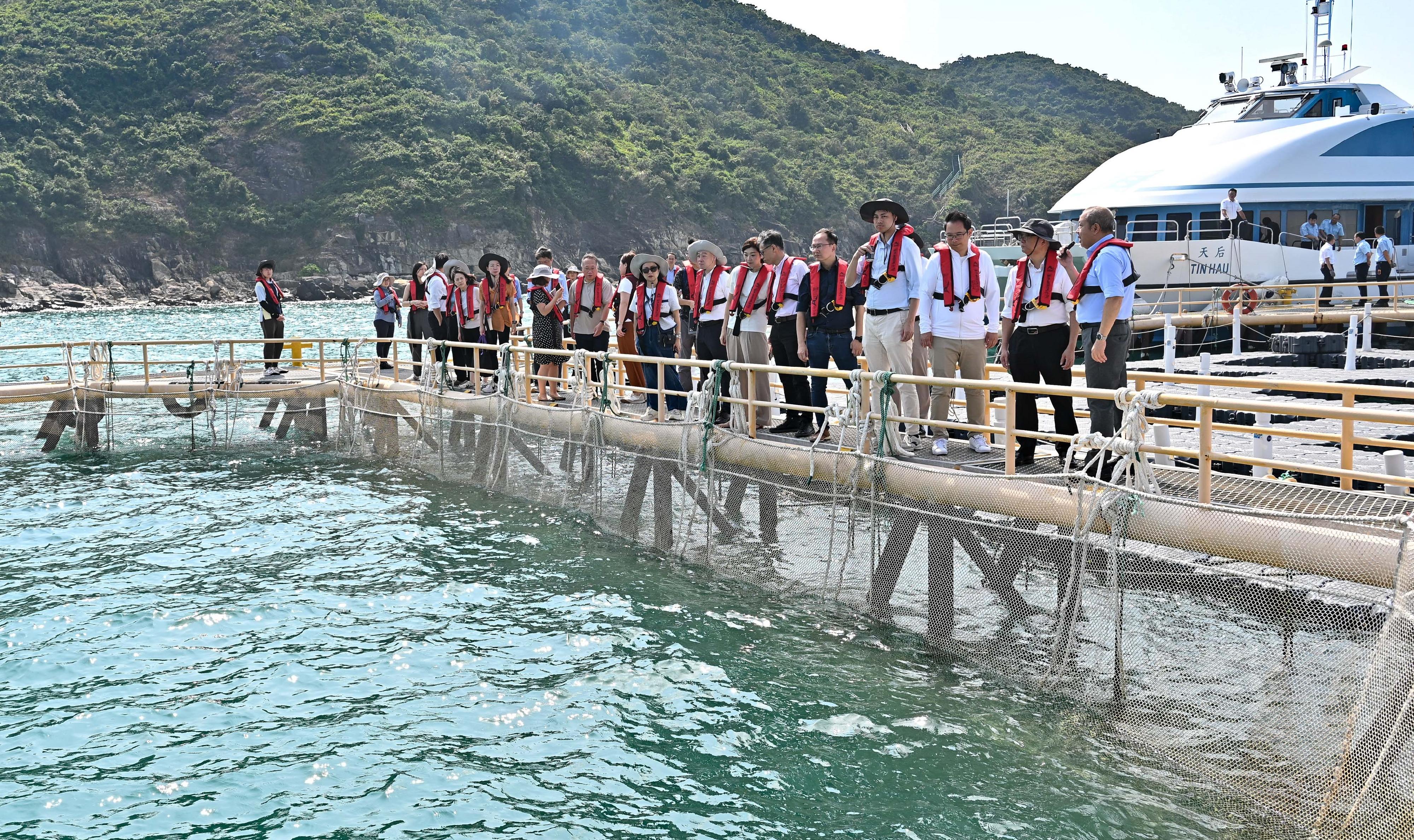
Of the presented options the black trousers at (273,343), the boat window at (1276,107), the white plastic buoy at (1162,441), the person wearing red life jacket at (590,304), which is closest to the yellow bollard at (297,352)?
the black trousers at (273,343)

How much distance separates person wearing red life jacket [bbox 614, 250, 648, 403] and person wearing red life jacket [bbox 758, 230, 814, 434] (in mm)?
3262

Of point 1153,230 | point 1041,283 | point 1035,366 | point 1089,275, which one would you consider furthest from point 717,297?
point 1153,230

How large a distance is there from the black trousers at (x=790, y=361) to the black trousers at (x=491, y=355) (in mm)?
5606

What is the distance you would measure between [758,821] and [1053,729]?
2127 mm

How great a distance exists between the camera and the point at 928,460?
977 centimetres

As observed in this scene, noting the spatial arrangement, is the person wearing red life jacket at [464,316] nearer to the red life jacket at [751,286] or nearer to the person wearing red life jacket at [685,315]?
the person wearing red life jacket at [685,315]

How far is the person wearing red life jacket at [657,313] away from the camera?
14555 mm

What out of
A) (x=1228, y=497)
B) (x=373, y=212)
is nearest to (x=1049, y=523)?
(x=1228, y=497)

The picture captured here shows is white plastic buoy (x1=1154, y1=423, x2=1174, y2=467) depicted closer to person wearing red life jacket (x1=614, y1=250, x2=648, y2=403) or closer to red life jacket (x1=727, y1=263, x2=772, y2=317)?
red life jacket (x1=727, y1=263, x2=772, y2=317)

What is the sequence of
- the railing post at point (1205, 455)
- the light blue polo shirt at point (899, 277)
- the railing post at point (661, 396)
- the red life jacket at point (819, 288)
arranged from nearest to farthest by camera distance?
the railing post at point (1205, 455) < the light blue polo shirt at point (899, 277) < the red life jacket at point (819, 288) < the railing post at point (661, 396)

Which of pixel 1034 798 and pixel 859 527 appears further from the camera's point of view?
pixel 859 527

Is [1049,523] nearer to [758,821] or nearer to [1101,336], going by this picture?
[1101,336]

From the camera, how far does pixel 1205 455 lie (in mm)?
7094

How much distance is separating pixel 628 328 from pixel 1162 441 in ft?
23.0
